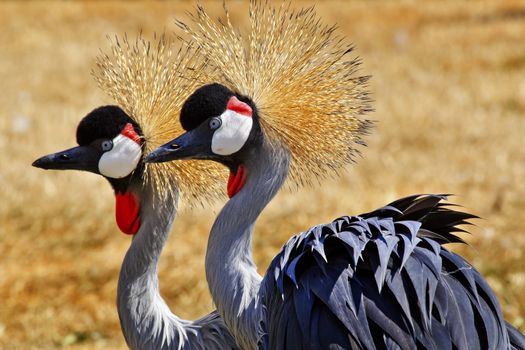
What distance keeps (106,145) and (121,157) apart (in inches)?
1.8

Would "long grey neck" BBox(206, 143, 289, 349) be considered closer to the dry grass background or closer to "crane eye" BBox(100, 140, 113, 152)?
"crane eye" BBox(100, 140, 113, 152)

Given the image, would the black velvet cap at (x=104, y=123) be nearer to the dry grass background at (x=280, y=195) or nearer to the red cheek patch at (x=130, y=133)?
the red cheek patch at (x=130, y=133)

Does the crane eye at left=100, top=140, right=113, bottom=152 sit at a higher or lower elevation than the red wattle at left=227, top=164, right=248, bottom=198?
higher

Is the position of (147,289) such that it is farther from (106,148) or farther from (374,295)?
(374,295)

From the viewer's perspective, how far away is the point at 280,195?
15.1 feet

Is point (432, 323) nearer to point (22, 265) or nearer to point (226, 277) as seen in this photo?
point (226, 277)

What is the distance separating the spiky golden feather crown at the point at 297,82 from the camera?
2.31 m

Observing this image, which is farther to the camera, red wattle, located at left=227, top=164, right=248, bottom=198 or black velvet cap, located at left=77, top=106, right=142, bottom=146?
black velvet cap, located at left=77, top=106, right=142, bottom=146

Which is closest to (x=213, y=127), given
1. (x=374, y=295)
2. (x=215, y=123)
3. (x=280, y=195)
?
(x=215, y=123)

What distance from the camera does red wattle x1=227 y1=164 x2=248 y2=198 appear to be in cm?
230

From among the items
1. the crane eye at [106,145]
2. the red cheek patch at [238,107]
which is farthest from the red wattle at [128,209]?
the red cheek patch at [238,107]

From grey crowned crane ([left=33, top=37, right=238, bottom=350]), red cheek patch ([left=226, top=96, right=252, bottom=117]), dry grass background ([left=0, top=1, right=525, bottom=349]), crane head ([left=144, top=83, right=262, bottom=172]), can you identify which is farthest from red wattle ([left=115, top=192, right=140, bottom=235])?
dry grass background ([left=0, top=1, right=525, bottom=349])

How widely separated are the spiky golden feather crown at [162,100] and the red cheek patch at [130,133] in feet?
0.09

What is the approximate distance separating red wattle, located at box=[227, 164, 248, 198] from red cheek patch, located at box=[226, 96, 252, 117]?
128 millimetres
